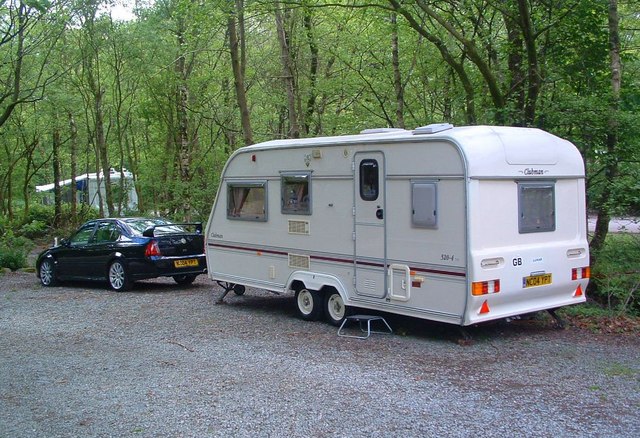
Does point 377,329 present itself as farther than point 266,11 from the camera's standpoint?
No

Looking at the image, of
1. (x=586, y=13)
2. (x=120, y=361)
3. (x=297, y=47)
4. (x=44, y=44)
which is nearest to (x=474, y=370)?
(x=120, y=361)

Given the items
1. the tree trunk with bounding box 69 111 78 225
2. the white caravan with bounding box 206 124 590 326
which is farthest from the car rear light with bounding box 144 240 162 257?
the tree trunk with bounding box 69 111 78 225

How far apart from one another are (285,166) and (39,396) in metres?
4.95

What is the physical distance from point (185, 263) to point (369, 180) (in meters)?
5.77

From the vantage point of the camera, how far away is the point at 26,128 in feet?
99.3

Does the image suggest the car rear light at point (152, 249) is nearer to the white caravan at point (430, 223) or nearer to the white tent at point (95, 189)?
the white caravan at point (430, 223)

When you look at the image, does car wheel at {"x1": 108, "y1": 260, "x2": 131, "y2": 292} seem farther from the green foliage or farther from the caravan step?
the green foliage

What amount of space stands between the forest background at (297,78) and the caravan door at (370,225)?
11.7ft

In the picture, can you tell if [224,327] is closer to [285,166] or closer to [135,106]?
[285,166]

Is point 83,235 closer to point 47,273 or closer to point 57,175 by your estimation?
point 47,273

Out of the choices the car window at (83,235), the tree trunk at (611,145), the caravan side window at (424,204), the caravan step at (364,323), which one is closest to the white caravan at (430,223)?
the caravan side window at (424,204)

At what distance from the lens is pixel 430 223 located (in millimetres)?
8172

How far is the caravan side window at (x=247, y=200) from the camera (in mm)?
10656

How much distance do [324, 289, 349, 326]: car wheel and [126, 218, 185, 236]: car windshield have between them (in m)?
5.00
